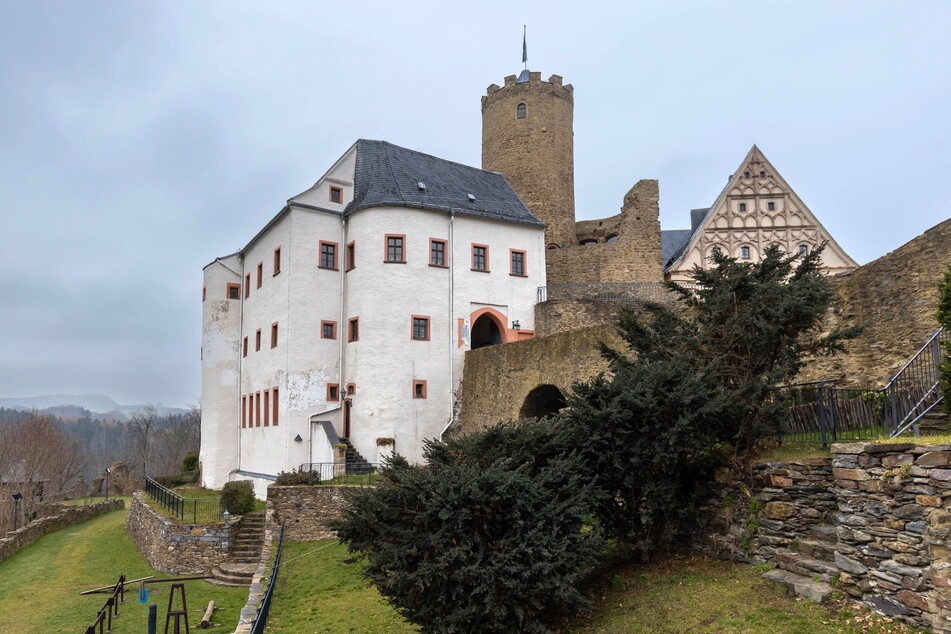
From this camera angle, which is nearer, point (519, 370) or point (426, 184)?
point (519, 370)

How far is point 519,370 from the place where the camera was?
22234mm

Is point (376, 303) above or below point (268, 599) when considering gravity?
above

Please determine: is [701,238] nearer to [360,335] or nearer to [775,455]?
[360,335]

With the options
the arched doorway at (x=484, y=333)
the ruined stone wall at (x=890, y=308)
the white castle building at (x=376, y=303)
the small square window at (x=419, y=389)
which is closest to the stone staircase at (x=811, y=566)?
the ruined stone wall at (x=890, y=308)

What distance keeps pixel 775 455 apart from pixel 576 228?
28.3 m

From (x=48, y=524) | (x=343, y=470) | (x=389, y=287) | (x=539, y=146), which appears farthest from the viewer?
(x=539, y=146)

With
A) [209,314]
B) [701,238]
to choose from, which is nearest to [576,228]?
[701,238]

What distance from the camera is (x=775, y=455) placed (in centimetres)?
1013

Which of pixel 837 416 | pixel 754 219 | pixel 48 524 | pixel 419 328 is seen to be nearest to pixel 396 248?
pixel 419 328

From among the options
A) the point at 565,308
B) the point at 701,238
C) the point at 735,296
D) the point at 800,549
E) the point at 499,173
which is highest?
the point at 499,173

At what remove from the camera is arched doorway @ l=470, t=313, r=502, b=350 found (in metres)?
30.1

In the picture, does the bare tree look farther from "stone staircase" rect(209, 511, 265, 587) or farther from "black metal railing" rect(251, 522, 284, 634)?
"black metal railing" rect(251, 522, 284, 634)

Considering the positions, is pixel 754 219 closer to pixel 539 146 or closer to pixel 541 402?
pixel 539 146

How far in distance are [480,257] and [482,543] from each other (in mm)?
19662
